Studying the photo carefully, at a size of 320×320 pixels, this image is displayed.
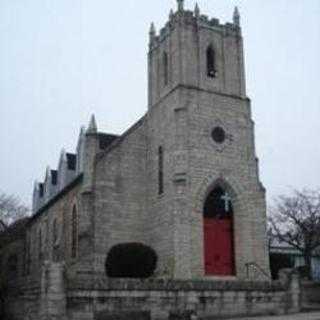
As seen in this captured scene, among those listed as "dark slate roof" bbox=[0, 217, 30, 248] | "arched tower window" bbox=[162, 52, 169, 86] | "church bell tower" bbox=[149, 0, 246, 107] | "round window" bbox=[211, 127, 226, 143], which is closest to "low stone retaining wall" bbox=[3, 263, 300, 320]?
"round window" bbox=[211, 127, 226, 143]

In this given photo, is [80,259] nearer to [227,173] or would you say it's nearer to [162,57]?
[227,173]

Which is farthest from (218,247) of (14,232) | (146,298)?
(14,232)

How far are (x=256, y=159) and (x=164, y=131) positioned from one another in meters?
5.39

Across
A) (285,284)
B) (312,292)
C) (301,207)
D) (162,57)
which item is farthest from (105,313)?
(301,207)

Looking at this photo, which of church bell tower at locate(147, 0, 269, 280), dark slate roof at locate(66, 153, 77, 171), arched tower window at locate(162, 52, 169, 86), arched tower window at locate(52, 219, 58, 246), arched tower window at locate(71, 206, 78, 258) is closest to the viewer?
church bell tower at locate(147, 0, 269, 280)

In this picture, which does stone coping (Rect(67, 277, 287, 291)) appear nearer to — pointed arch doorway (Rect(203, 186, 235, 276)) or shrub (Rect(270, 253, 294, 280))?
pointed arch doorway (Rect(203, 186, 235, 276))

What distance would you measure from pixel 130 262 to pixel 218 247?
6142mm

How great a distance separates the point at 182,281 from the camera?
24156 millimetres

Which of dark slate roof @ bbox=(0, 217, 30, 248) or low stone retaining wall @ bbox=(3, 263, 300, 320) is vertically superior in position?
dark slate roof @ bbox=(0, 217, 30, 248)

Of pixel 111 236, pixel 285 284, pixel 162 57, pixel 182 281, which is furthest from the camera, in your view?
pixel 162 57

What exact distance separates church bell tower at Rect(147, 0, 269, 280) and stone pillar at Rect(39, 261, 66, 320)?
861 cm

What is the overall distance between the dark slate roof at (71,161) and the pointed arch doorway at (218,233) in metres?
21.7

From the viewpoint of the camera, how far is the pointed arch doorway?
3162cm

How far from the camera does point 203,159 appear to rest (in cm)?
3203
